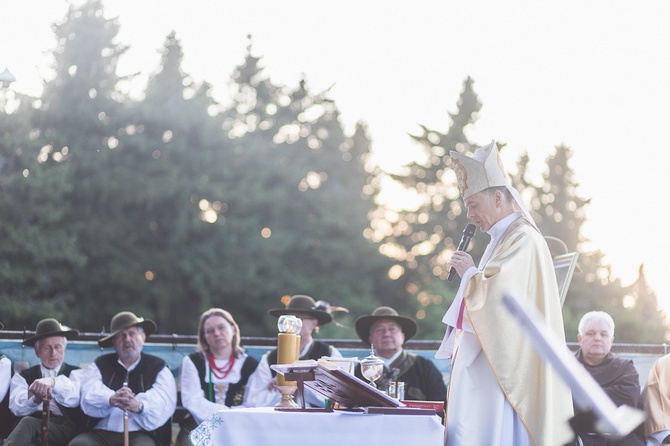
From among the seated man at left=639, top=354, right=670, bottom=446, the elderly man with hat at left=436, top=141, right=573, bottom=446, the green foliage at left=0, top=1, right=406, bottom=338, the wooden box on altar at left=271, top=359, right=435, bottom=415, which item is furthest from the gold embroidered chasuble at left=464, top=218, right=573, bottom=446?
the green foliage at left=0, top=1, right=406, bottom=338

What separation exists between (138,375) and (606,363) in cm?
340

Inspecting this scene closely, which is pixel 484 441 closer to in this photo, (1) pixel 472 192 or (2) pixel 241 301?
(1) pixel 472 192

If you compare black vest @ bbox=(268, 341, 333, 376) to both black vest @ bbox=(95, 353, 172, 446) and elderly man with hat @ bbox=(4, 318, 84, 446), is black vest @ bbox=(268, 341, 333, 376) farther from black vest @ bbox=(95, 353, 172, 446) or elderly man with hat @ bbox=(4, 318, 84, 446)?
elderly man with hat @ bbox=(4, 318, 84, 446)

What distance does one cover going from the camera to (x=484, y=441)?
158 inches

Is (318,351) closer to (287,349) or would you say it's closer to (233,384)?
(233,384)

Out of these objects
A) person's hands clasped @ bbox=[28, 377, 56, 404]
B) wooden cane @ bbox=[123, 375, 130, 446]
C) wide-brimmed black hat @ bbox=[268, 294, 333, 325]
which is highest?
wide-brimmed black hat @ bbox=[268, 294, 333, 325]

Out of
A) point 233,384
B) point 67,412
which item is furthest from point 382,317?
point 67,412

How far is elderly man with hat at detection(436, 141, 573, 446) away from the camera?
4008mm

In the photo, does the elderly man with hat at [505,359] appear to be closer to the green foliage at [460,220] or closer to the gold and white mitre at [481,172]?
the gold and white mitre at [481,172]

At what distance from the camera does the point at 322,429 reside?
3705mm

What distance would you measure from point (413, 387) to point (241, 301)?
16059 mm

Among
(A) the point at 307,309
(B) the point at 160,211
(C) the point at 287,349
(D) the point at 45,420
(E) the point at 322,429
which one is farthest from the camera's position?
(B) the point at 160,211

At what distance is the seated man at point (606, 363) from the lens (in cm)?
615

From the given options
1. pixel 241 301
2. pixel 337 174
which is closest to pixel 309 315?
pixel 241 301
